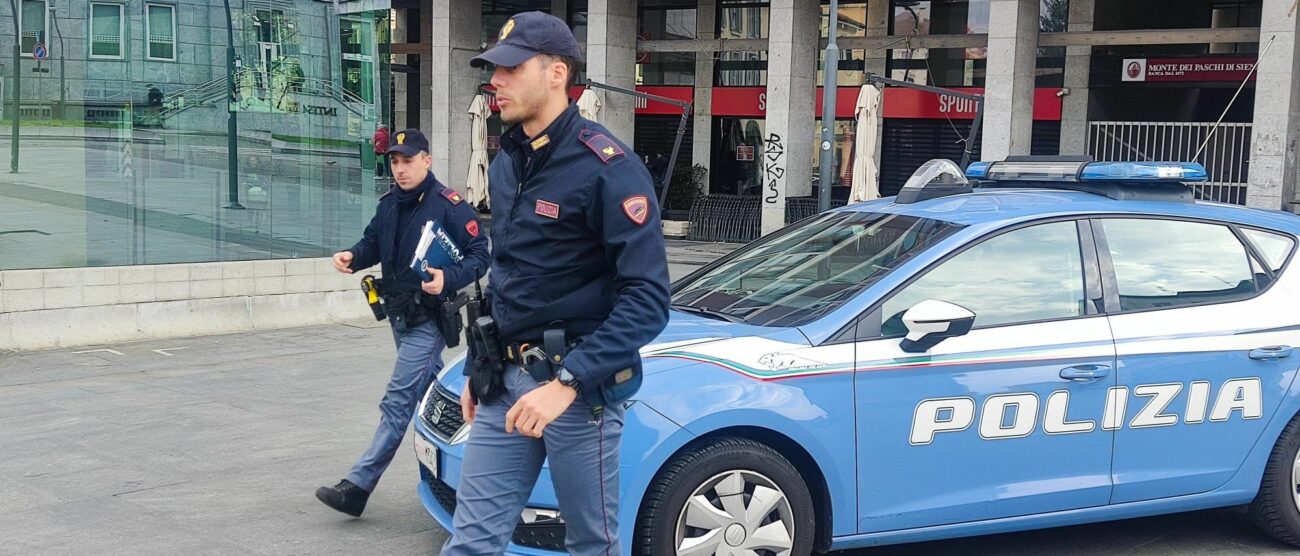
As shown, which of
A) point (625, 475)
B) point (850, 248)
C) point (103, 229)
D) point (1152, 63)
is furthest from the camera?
point (1152, 63)

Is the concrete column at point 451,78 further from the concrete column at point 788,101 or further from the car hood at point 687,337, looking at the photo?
the car hood at point 687,337

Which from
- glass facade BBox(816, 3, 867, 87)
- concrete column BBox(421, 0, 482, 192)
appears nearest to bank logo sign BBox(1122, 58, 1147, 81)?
glass facade BBox(816, 3, 867, 87)

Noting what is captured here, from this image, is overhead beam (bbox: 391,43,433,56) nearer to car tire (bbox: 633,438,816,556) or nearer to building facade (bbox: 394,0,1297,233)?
building facade (bbox: 394,0,1297,233)

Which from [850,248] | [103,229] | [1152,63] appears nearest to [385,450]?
[850,248]

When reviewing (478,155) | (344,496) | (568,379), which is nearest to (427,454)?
(344,496)

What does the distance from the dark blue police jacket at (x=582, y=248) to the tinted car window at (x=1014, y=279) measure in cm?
177

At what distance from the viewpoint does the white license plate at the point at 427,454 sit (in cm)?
457

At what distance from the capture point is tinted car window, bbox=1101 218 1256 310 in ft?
16.5

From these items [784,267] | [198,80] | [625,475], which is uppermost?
[198,80]

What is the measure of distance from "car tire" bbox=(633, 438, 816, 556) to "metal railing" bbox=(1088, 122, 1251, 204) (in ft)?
56.0

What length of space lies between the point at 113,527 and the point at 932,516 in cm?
347

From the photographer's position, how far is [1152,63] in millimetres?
22406

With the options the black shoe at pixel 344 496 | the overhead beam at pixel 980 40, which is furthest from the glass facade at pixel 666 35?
the black shoe at pixel 344 496

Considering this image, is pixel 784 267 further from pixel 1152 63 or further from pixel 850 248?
pixel 1152 63
